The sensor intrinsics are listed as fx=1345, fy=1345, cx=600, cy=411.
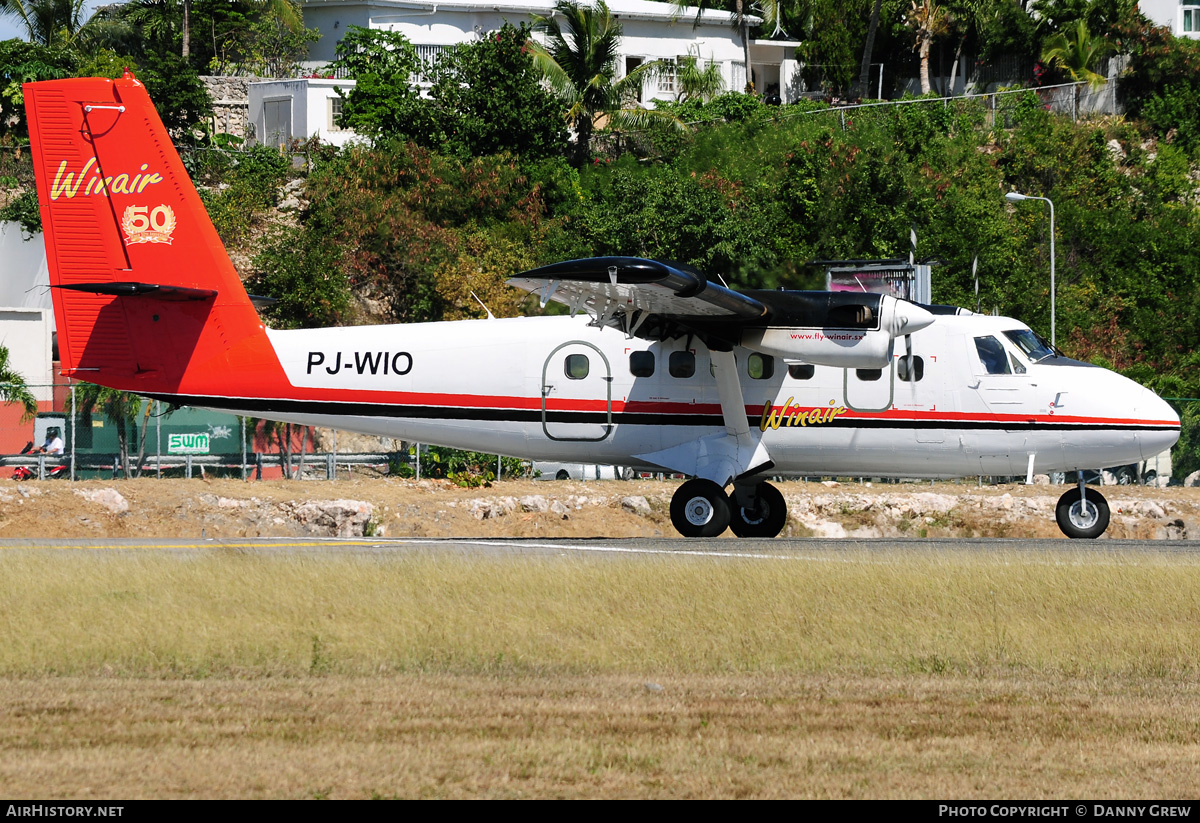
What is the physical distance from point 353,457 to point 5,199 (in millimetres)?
26629

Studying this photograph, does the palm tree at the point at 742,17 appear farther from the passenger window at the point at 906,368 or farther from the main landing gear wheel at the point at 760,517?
the passenger window at the point at 906,368

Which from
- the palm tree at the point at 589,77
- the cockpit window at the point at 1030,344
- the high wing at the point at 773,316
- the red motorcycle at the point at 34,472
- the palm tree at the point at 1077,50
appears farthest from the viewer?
the palm tree at the point at 1077,50

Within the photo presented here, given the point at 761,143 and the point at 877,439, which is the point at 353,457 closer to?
the point at 877,439

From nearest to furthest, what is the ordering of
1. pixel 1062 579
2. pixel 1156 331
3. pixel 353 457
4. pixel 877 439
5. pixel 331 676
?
pixel 331 676, pixel 1062 579, pixel 877 439, pixel 353 457, pixel 1156 331

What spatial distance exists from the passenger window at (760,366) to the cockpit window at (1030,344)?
353cm

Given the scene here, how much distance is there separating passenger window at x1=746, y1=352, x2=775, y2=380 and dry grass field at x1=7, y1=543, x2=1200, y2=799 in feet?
13.7

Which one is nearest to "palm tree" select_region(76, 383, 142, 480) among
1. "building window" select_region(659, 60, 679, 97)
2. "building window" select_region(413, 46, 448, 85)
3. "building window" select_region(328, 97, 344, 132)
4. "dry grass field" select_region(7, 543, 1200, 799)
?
"dry grass field" select_region(7, 543, 1200, 799)

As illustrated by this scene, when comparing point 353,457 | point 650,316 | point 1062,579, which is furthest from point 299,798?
point 353,457

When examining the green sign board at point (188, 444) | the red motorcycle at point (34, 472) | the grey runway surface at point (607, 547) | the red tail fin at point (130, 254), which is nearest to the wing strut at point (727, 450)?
the grey runway surface at point (607, 547)

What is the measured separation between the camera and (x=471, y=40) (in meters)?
58.8

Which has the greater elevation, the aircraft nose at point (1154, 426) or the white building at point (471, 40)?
the white building at point (471, 40)

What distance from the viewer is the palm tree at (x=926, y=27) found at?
63.3m

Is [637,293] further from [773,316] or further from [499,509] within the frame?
[499,509]

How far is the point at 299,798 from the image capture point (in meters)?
7.12
